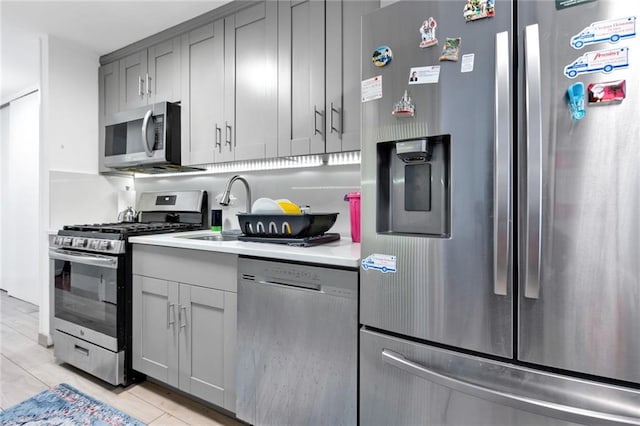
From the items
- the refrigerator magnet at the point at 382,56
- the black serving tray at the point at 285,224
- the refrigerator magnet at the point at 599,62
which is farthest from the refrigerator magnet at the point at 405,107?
the black serving tray at the point at 285,224

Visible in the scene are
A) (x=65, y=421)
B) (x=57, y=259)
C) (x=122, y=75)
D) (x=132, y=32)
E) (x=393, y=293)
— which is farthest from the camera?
(x=122, y=75)

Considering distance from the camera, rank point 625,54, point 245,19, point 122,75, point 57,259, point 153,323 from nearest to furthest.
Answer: point 625,54 → point 153,323 → point 245,19 → point 57,259 → point 122,75

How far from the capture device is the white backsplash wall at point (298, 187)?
6.52ft

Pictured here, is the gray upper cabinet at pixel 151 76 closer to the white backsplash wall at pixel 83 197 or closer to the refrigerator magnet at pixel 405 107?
the white backsplash wall at pixel 83 197

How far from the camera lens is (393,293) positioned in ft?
3.62

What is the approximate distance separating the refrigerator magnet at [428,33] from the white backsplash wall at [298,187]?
942 millimetres

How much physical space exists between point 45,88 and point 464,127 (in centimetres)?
311

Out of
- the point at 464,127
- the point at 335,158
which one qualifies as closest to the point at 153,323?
the point at 335,158

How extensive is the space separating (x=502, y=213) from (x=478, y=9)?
0.61 metres

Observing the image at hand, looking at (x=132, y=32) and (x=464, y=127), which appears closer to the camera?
(x=464, y=127)

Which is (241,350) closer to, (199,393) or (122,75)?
(199,393)

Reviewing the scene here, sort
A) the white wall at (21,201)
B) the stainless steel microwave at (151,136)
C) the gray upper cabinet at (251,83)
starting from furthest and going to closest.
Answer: the white wall at (21,201) → the stainless steel microwave at (151,136) → the gray upper cabinet at (251,83)

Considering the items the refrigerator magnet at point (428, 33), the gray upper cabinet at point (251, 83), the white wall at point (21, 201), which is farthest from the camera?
the white wall at point (21, 201)

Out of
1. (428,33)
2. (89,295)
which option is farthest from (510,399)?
(89,295)
